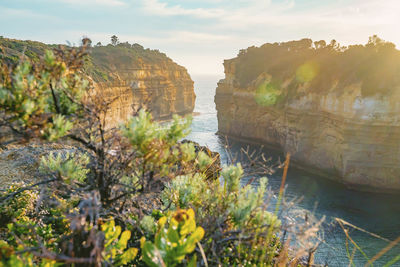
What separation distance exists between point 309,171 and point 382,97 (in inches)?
414

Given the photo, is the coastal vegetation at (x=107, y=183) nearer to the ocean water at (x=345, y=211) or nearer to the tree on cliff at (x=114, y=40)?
the ocean water at (x=345, y=211)

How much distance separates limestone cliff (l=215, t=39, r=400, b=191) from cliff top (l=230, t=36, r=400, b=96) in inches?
3.2

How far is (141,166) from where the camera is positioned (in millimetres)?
3781

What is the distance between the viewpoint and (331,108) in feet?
95.3

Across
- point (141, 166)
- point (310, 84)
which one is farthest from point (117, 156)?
point (310, 84)

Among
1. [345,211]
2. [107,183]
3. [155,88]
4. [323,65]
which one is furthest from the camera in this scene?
[155,88]

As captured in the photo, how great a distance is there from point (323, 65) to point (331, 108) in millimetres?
8475

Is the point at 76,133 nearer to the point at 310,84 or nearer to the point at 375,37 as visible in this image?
the point at 310,84

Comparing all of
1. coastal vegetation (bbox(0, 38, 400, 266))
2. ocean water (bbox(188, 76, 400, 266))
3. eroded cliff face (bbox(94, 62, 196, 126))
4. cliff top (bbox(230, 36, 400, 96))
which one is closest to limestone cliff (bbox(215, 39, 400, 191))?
cliff top (bbox(230, 36, 400, 96))

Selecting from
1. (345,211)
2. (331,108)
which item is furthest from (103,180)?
(331,108)

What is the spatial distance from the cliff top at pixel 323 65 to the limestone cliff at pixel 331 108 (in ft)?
0.26

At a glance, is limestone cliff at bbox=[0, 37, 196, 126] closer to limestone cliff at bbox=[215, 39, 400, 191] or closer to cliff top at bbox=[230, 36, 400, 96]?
limestone cliff at bbox=[215, 39, 400, 191]

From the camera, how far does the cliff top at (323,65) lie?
88.7 ft

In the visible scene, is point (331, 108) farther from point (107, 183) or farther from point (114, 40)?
point (114, 40)
